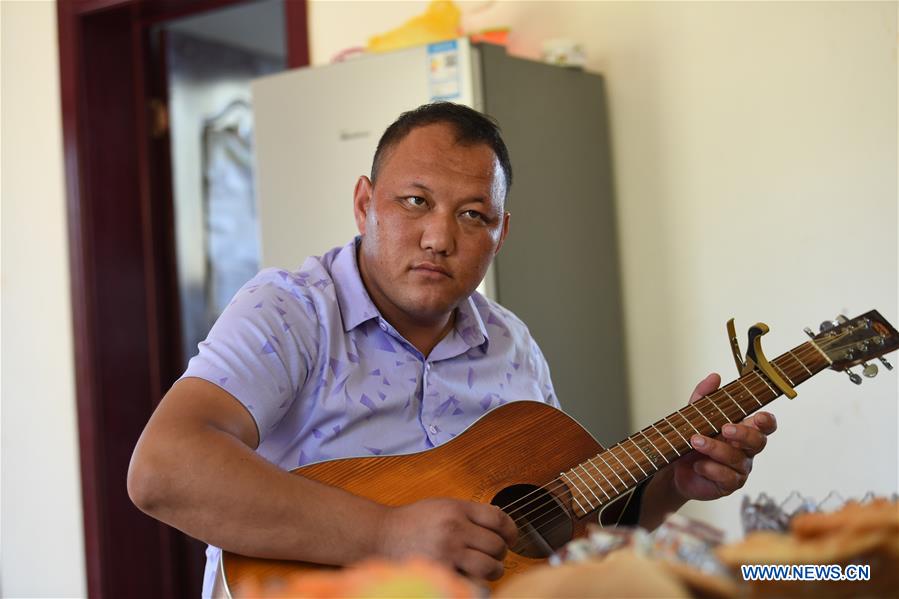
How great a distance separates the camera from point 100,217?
3.14m

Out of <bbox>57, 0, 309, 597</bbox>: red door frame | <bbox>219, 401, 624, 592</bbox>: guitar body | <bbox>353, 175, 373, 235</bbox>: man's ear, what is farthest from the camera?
<bbox>57, 0, 309, 597</bbox>: red door frame

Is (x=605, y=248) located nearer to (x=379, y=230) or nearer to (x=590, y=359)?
(x=590, y=359)

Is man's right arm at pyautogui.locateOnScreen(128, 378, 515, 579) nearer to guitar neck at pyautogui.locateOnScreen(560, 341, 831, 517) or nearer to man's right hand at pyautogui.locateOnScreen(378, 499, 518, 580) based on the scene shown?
man's right hand at pyautogui.locateOnScreen(378, 499, 518, 580)

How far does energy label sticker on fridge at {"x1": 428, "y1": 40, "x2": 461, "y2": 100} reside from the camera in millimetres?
2156

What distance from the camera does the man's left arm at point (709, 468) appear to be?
52.4 inches

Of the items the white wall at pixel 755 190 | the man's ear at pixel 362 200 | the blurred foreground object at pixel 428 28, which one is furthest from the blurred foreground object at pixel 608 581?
the blurred foreground object at pixel 428 28

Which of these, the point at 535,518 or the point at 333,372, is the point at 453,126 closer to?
the point at 333,372

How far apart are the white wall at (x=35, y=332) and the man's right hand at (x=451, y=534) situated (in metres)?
2.37

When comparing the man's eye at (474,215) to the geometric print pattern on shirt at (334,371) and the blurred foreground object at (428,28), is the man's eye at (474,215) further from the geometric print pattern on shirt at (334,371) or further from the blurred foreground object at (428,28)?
the blurred foreground object at (428,28)

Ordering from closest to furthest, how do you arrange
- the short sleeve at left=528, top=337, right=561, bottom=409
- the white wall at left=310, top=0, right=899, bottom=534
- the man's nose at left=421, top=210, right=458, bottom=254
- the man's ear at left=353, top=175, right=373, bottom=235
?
the man's nose at left=421, top=210, right=458, bottom=254, the man's ear at left=353, top=175, right=373, bottom=235, the short sleeve at left=528, top=337, right=561, bottom=409, the white wall at left=310, top=0, right=899, bottom=534

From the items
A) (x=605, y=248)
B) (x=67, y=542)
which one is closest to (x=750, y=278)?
(x=605, y=248)

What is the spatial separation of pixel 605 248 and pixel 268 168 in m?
0.86

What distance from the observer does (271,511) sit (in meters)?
1.08

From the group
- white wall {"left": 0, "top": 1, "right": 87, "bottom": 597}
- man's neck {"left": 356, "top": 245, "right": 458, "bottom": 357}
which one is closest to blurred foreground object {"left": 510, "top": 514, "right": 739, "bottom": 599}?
man's neck {"left": 356, "top": 245, "right": 458, "bottom": 357}
